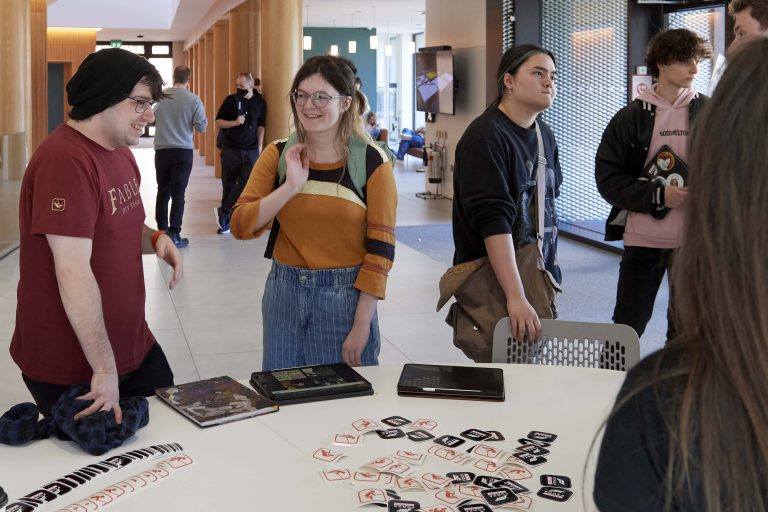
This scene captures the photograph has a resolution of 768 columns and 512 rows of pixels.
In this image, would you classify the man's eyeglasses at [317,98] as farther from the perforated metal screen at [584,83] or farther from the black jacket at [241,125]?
the black jacket at [241,125]

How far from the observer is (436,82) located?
12.7 meters

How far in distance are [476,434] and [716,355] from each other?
1.22 m

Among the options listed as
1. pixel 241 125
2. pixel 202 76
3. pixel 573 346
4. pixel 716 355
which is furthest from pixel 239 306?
pixel 202 76

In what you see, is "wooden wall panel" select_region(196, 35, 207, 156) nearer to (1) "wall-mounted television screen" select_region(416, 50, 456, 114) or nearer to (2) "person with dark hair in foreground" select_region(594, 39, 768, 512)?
(1) "wall-mounted television screen" select_region(416, 50, 456, 114)

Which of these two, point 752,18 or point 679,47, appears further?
point 679,47

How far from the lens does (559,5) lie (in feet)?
31.0

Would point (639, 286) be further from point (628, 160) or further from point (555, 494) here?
point (555, 494)

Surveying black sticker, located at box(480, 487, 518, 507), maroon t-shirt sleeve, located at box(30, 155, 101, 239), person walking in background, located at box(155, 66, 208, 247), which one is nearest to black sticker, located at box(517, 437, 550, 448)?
black sticker, located at box(480, 487, 518, 507)

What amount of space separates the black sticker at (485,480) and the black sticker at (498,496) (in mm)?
31

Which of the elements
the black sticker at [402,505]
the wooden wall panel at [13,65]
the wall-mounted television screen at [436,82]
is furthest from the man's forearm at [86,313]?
the wall-mounted television screen at [436,82]

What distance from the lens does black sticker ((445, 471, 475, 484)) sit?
1820mm

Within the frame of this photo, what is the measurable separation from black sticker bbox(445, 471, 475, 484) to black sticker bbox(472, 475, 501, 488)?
0.04 ft

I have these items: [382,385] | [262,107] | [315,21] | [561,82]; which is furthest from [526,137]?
[315,21]

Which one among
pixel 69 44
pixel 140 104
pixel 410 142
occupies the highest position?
pixel 69 44
